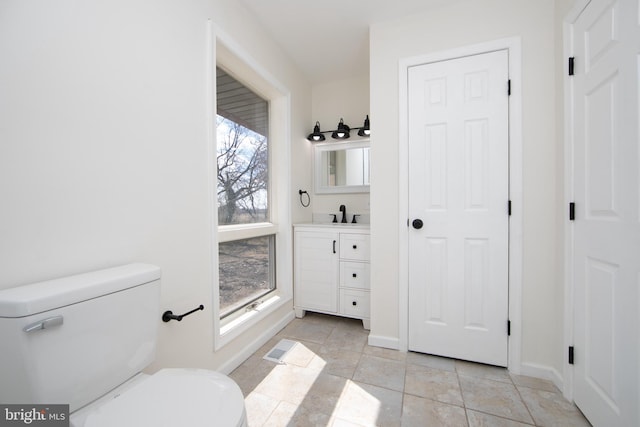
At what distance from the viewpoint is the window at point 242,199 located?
6.27ft

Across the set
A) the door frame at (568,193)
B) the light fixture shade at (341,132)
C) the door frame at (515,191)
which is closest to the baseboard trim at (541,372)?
the door frame at (515,191)

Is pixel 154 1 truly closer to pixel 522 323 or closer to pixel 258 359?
pixel 258 359

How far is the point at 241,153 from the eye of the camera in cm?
213

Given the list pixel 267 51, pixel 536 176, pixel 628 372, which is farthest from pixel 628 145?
pixel 267 51

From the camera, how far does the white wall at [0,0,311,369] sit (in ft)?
2.72

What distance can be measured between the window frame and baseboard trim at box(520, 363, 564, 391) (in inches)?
70.9

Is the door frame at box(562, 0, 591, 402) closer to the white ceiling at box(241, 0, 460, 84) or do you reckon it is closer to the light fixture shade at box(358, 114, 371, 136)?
the white ceiling at box(241, 0, 460, 84)

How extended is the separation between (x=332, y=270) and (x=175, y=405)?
1722mm

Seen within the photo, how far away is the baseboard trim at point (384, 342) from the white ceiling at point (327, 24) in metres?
2.40

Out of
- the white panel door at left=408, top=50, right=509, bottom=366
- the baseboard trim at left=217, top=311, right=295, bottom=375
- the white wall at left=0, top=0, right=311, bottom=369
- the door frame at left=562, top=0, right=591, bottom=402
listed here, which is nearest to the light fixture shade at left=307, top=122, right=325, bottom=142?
the white panel door at left=408, top=50, right=509, bottom=366

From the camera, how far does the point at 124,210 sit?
112 centimetres

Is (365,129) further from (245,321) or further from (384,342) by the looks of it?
(245,321)

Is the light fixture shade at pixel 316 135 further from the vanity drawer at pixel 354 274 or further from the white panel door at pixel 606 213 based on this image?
the white panel door at pixel 606 213

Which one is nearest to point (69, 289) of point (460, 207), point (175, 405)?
point (175, 405)
